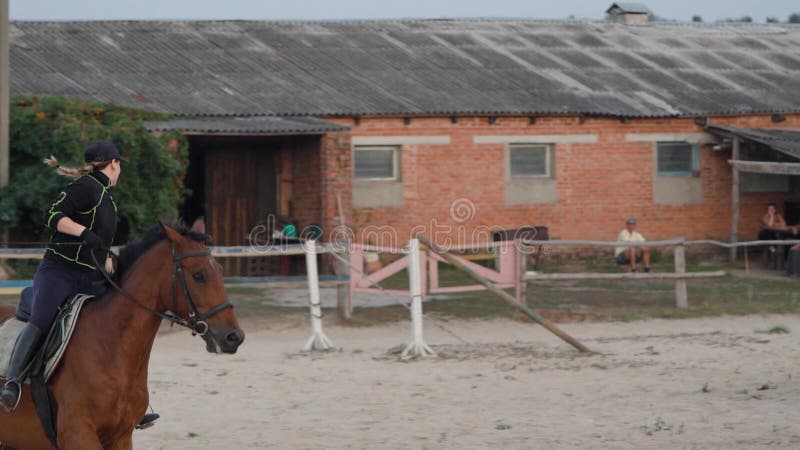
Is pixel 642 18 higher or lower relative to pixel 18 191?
higher

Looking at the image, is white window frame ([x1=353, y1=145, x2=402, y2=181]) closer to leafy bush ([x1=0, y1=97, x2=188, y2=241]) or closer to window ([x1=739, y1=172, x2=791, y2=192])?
leafy bush ([x1=0, y1=97, x2=188, y2=241])

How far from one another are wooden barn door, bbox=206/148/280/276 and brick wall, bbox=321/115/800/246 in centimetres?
162

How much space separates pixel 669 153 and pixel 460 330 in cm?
1086

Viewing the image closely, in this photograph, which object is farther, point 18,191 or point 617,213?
point 617,213

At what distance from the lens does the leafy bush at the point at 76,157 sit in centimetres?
1850

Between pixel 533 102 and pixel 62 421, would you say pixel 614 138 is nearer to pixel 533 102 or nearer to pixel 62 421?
pixel 533 102

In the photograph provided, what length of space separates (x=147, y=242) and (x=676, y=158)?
64.4 feet

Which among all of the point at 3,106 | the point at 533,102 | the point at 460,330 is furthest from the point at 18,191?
the point at 533,102

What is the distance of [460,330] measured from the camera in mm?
16188

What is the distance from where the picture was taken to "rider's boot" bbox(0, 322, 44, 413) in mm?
7129

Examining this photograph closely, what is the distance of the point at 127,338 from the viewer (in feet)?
23.6

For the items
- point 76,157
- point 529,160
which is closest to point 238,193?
point 76,157

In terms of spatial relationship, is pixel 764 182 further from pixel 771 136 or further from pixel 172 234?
pixel 172 234

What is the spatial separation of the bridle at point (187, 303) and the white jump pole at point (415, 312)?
22.3 ft
